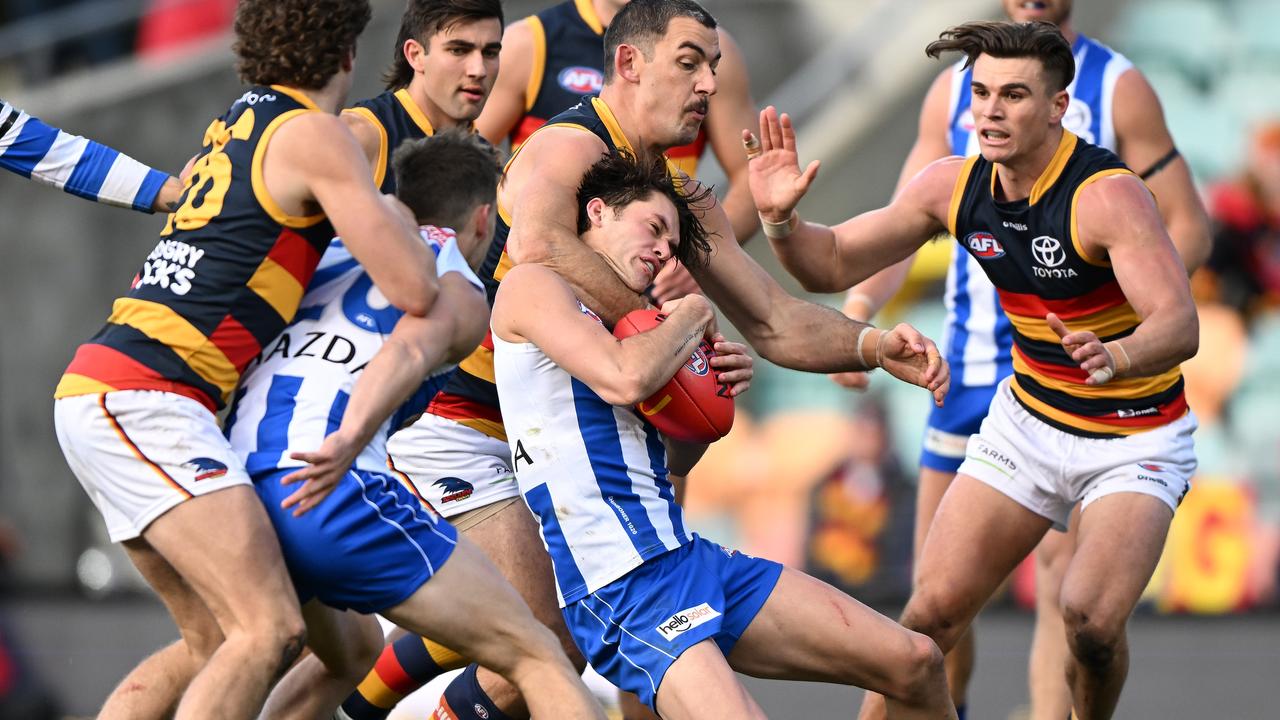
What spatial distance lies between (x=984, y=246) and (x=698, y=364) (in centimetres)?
142

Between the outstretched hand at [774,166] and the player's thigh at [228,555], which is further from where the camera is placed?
the outstretched hand at [774,166]

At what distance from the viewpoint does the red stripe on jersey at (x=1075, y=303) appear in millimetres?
5559

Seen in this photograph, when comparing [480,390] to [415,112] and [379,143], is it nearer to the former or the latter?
[379,143]

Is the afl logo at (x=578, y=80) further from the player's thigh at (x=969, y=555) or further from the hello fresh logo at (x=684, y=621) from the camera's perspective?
the hello fresh logo at (x=684, y=621)

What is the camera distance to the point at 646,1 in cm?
530

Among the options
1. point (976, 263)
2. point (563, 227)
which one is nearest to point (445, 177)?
point (563, 227)

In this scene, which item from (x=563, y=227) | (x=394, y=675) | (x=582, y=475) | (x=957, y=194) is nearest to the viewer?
(x=582, y=475)

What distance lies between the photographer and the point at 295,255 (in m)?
4.57

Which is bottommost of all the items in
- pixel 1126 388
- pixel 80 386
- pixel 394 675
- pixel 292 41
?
pixel 394 675

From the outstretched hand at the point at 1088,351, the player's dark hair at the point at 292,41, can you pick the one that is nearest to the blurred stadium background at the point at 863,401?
the outstretched hand at the point at 1088,351

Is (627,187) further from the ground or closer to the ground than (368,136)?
closer to the ground

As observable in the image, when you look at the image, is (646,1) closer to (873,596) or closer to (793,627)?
(793,627)

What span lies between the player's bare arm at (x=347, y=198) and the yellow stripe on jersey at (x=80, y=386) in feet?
2.21

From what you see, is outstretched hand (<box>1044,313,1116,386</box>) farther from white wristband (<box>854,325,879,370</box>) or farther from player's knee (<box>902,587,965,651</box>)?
player's knee (<box>902,587,965,651</box>)
